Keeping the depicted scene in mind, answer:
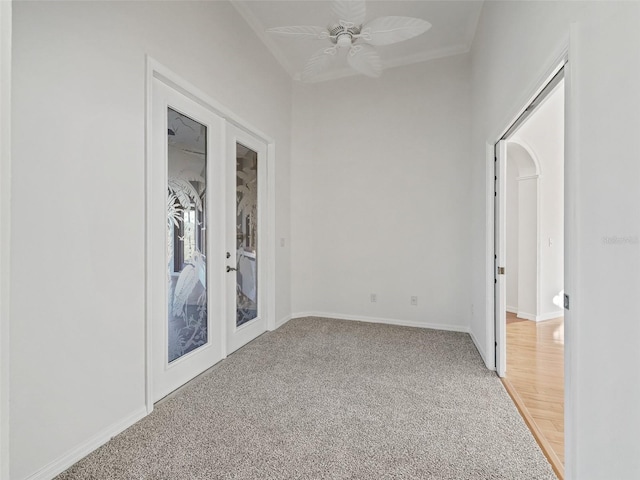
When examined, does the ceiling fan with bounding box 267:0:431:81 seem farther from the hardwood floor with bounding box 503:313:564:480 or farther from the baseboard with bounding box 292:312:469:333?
the baseboard with bounding box 292:312:469:333

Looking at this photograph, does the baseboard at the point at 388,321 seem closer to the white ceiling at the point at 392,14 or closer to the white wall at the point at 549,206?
the white wall at the point at 549,206

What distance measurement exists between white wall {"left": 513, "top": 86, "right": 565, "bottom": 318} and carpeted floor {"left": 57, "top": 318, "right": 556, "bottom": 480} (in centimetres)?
228

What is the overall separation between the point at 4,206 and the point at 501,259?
295 centimetres

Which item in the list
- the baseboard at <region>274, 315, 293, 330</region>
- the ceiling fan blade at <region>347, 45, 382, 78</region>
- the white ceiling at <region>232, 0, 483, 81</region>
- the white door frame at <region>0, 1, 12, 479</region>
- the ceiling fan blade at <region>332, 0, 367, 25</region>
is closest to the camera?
the white door frame at <region>0, 1, 12, 479</region>

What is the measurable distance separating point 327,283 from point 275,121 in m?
2.19

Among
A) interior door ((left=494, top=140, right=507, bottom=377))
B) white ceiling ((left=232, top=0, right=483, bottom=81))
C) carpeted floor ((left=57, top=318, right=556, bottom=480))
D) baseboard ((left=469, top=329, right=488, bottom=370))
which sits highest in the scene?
white ceiling ((left=232, top=0, right=483, bottom=81))

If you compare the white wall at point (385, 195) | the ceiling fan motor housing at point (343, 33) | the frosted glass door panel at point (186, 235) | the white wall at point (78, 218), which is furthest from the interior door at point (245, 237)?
the ceiling fan motor housing at point (343, 33)

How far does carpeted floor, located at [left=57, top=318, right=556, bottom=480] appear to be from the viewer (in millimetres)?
1598

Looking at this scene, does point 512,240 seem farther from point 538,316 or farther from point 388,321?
point 388,321

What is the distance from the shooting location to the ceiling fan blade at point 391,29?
6.77 ft

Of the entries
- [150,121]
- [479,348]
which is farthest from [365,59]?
[479,348]

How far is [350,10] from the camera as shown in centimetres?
203

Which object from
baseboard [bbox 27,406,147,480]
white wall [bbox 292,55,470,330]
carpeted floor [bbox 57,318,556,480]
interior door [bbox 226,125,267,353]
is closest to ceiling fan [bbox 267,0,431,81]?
interior door [bbox 226,125,267,353]

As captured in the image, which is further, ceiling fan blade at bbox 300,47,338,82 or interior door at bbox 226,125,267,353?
interior door at bbox 226,125,267,353
